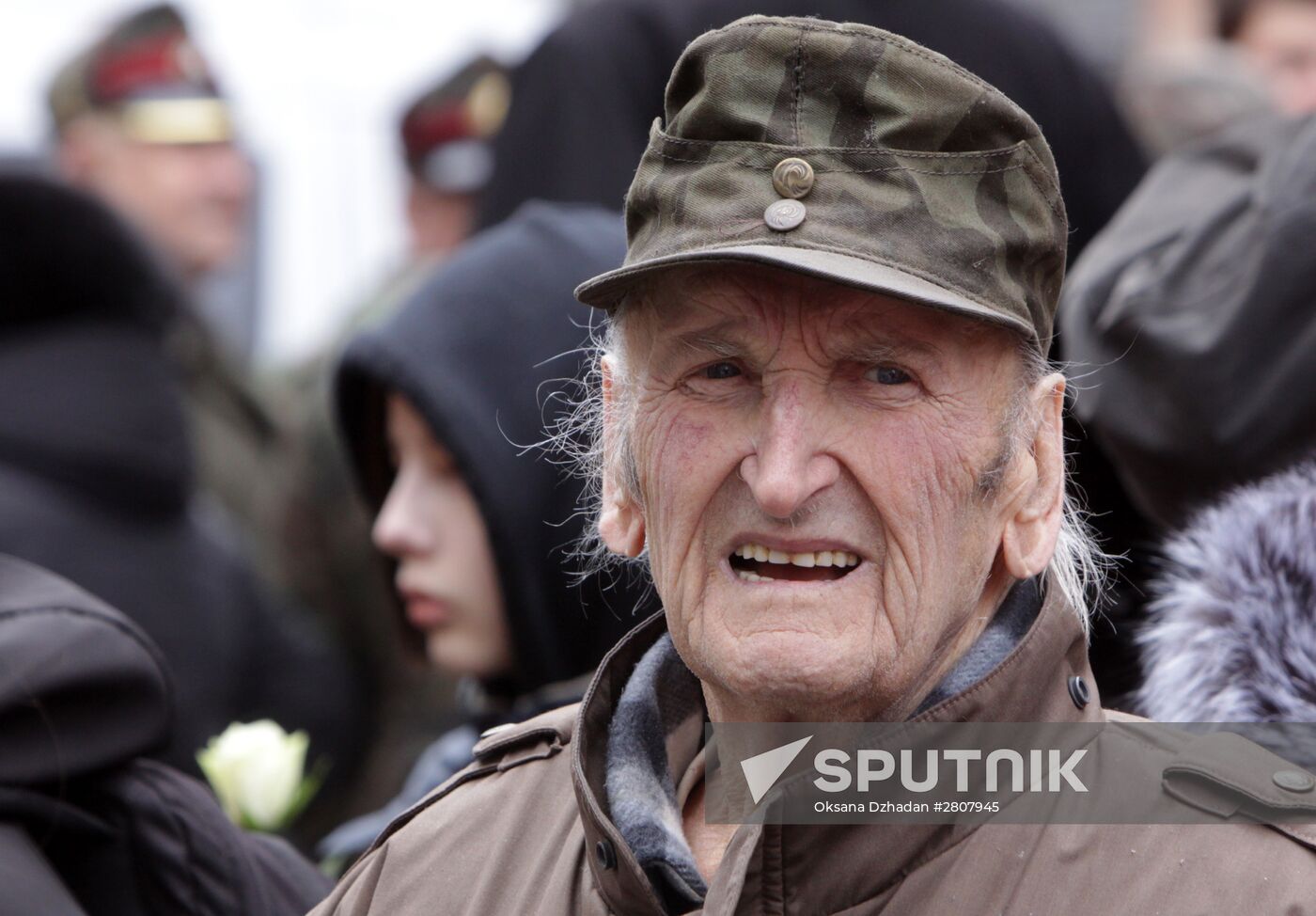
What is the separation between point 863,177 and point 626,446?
1.63 feet

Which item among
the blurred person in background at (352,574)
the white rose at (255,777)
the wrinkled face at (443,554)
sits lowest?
the blurred person in background at (352,574)

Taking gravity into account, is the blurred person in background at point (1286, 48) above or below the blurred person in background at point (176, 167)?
above

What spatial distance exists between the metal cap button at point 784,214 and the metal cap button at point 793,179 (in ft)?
0.04

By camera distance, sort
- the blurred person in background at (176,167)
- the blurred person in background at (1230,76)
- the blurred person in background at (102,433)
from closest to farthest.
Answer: the blurred person in background at (102,433) → the blurred person in background at (1230,76) → the blurred person in background at (176,167)

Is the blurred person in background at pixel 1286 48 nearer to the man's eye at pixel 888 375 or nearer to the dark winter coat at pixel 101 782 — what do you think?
the man's eye at pixel 888 375

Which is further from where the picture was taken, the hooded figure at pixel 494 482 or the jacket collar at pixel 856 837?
the hooded figure at pixel 494 482

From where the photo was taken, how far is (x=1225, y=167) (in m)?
3.44

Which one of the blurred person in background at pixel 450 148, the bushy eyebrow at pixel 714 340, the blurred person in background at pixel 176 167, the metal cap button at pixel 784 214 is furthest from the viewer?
the blurred person in background at pixel 450 148

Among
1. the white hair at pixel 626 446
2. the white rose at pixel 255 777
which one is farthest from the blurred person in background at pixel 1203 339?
the white rose at pixel 255 777

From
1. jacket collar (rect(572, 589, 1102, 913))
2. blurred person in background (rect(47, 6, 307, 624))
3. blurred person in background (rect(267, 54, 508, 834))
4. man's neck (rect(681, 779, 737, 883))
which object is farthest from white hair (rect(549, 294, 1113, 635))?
blurred person in background (rect(47, 6, 307, 624))

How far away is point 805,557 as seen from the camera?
84.9 inches

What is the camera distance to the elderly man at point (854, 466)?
2.01 metres

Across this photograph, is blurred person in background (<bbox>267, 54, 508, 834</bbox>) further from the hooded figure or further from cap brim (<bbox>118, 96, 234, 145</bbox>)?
the hooded figure

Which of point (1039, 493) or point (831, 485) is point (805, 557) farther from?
point (1039, 493)
